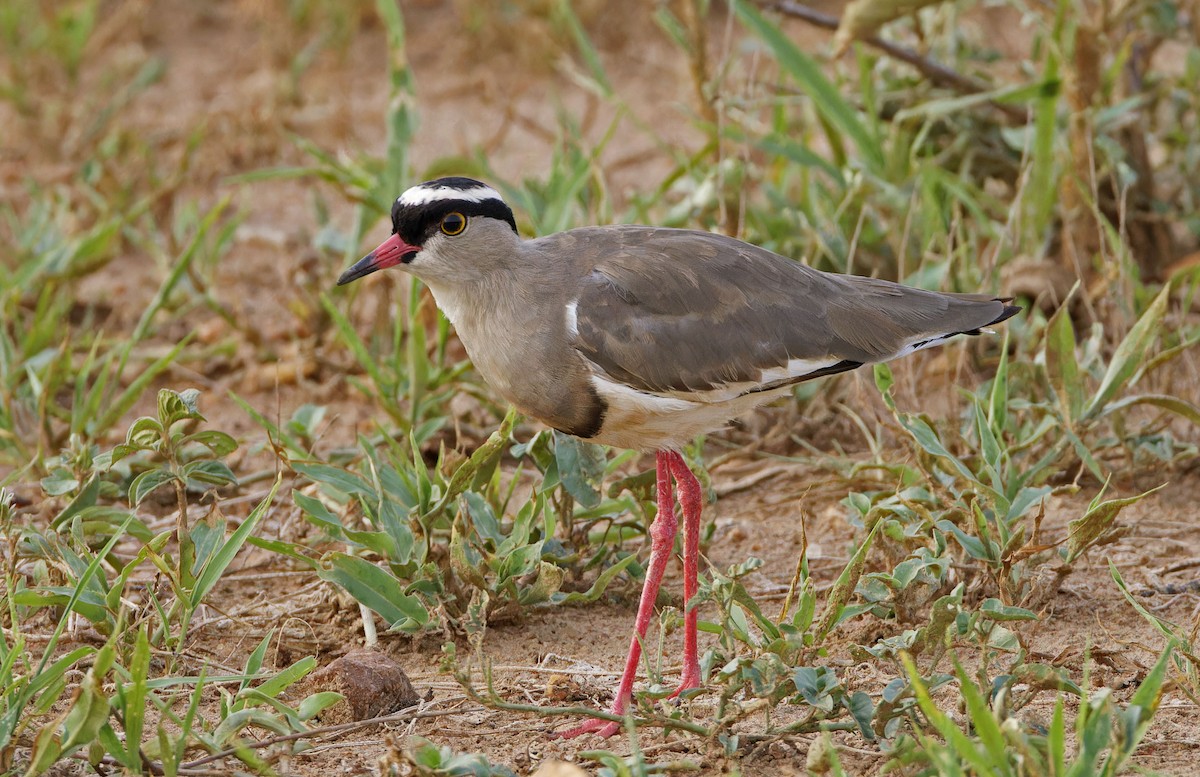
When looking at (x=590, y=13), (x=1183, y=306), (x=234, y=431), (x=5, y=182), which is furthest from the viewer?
(x=590, y=13)

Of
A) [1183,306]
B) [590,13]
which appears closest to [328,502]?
[1183,306]

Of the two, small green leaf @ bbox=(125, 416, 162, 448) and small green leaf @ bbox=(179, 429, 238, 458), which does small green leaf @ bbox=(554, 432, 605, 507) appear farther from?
small green leaf @ bbox=(125, 416, 162, 448)

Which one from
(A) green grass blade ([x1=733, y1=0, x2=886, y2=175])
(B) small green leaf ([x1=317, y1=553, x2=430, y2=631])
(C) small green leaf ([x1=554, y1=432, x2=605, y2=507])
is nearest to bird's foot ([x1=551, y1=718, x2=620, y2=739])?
(B) small green leaf ([x1=317, y1=553, x2=430, y2=631])

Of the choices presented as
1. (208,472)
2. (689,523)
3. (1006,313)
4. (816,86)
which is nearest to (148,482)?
(208,472)

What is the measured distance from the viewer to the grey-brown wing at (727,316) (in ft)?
11.4

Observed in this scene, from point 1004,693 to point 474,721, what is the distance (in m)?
1.19

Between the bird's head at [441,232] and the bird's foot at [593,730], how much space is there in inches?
47.4

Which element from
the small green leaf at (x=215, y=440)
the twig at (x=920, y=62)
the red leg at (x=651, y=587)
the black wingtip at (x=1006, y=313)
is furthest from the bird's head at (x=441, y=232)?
the twig at (x=920, y=62)

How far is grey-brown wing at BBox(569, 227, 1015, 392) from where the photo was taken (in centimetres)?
347

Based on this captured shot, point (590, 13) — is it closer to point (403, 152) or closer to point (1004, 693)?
point (403, 152)

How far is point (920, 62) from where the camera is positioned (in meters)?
5.15

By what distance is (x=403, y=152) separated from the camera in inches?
204

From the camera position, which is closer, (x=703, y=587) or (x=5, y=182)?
(x=703, y=587)

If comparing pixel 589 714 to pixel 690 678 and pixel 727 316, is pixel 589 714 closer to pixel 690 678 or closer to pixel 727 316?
pixel 690 678
